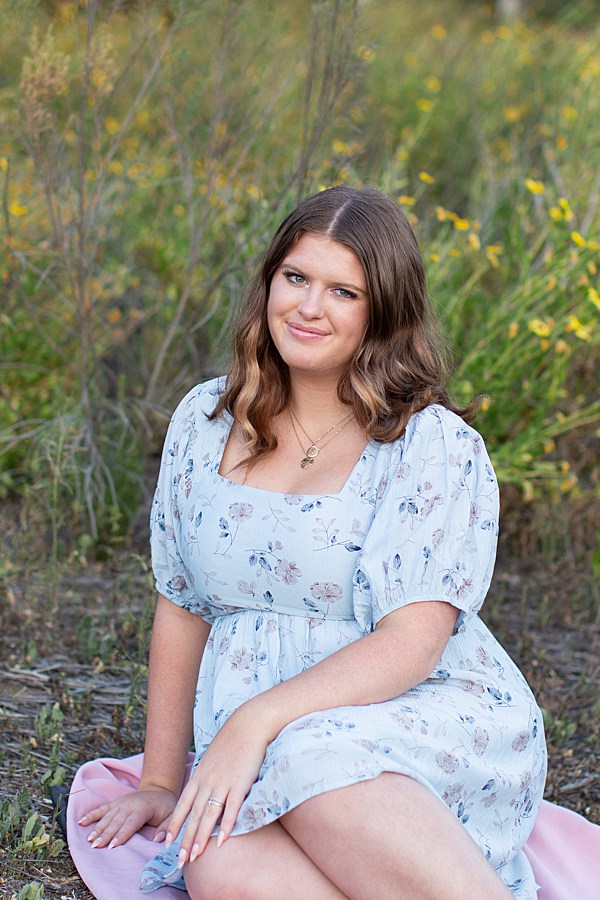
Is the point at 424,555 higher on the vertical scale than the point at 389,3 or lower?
lower

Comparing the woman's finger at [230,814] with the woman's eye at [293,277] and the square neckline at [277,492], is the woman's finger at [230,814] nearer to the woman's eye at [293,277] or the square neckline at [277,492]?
the square neckline at [277,492]

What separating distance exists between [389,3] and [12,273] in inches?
176

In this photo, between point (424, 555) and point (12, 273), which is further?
point (12, 273)

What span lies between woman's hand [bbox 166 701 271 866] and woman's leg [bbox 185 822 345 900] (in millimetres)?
23

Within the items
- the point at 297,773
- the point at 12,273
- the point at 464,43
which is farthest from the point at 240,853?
the point at 464,43

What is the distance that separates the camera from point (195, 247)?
315 centimetres

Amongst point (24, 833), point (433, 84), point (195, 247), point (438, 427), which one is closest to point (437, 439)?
point (438, 427)

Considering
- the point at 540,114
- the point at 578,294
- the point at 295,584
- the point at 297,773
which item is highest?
the point at 540,114

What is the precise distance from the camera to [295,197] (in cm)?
315

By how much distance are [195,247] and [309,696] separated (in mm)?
→ 1796

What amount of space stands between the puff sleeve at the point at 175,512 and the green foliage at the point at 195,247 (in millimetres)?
Answer: 287

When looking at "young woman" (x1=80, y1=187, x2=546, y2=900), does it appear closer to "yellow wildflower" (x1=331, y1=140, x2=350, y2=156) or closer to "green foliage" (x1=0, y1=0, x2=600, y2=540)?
"green foliage" (x1=0, y1=0, x2=600, y2=540)

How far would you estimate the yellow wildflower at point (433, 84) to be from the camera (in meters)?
4.97

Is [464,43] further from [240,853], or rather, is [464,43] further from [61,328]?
[240,853]
